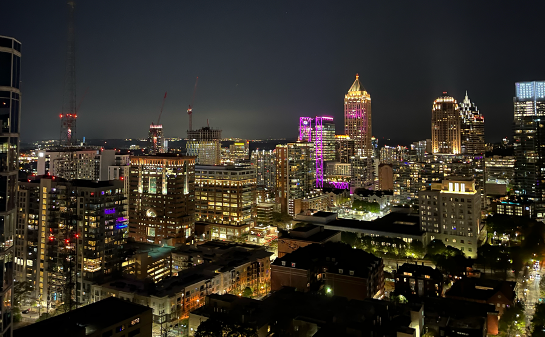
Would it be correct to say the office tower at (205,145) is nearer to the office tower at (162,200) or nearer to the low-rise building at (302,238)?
the office tower at (162,200)

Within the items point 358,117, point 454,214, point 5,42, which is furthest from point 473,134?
point 5,42

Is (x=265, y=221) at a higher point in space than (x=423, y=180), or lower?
lower

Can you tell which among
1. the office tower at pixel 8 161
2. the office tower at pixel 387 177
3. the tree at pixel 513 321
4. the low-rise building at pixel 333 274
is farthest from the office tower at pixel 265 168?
the office tower at pixel 8 161

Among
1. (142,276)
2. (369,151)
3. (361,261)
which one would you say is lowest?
(142,276)

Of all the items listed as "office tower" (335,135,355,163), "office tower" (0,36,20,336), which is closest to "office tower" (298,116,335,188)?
"office tower" (335,135,355,163)

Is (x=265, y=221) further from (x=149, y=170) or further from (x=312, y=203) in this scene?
(x=149, y=170)

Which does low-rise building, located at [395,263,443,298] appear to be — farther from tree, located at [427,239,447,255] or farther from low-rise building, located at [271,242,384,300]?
tree, located at [427,239,447,255]

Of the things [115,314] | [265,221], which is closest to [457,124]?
[265,221]
